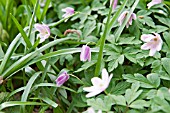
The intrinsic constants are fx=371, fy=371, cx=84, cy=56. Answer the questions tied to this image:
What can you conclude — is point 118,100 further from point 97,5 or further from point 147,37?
point 97,5

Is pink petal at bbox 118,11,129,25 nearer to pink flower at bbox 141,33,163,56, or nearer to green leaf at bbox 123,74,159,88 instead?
pink flower at bbox 141,33,163,56

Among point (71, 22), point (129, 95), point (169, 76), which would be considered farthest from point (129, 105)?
point (71, 22)

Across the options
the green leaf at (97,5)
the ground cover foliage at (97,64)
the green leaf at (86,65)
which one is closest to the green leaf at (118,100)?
the ground cover foliage at (97,64)

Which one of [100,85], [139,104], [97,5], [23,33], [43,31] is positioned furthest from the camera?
[97,5]

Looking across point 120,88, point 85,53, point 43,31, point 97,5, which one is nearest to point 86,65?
point 85,53

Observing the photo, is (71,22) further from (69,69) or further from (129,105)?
(129,105)

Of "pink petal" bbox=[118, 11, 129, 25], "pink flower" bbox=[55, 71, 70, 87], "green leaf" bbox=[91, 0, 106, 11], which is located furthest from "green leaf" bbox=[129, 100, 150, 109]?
"green leaf" bbox=[91, 0, 106, 11]

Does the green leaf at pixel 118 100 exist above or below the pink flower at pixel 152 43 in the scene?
below

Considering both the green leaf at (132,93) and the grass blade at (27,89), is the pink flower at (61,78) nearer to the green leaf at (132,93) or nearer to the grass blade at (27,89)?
the grass blade at (27,89)
